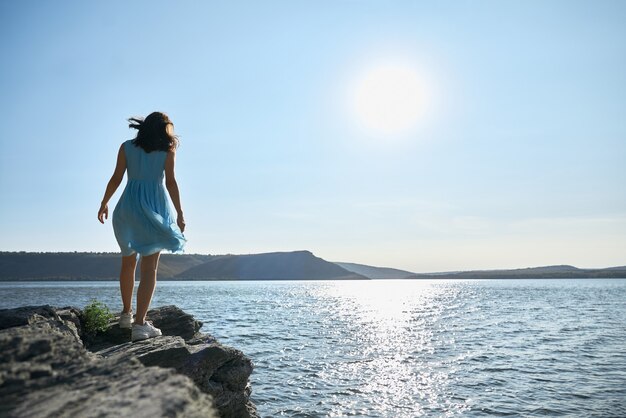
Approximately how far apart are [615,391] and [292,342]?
1324cm

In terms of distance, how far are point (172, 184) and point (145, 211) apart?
0.65 meters

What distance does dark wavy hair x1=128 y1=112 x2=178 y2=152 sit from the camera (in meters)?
6.86

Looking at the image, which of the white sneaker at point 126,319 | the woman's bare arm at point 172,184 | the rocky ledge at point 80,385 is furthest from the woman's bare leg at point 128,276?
the rocky ledge at point 80,385

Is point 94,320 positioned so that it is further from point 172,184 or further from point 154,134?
point 154,134

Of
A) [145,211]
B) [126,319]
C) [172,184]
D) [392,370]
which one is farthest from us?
[392,370]

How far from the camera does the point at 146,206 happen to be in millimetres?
6566

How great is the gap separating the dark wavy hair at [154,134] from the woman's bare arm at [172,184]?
0.14 meters

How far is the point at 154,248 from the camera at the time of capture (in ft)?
21.3

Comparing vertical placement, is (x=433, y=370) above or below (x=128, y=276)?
below

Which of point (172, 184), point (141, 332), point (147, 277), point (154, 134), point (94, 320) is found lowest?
point (141, 332)

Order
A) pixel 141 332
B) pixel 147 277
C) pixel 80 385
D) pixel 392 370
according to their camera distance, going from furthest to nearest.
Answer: pixel 392 370, pixel 141 332, pixel 147 277, pixel 80 385

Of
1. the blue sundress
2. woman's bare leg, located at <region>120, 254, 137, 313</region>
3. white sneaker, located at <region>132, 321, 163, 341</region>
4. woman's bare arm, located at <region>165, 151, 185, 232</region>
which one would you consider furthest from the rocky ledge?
white sneaker, located at <region>132, 321, 163, 341</region>

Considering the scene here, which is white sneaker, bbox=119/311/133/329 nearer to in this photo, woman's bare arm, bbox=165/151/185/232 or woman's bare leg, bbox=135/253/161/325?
woman's bare leg, bbox=135/253/161/325

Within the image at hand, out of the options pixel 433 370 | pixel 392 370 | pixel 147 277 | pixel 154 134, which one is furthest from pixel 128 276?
pixel 433 370
